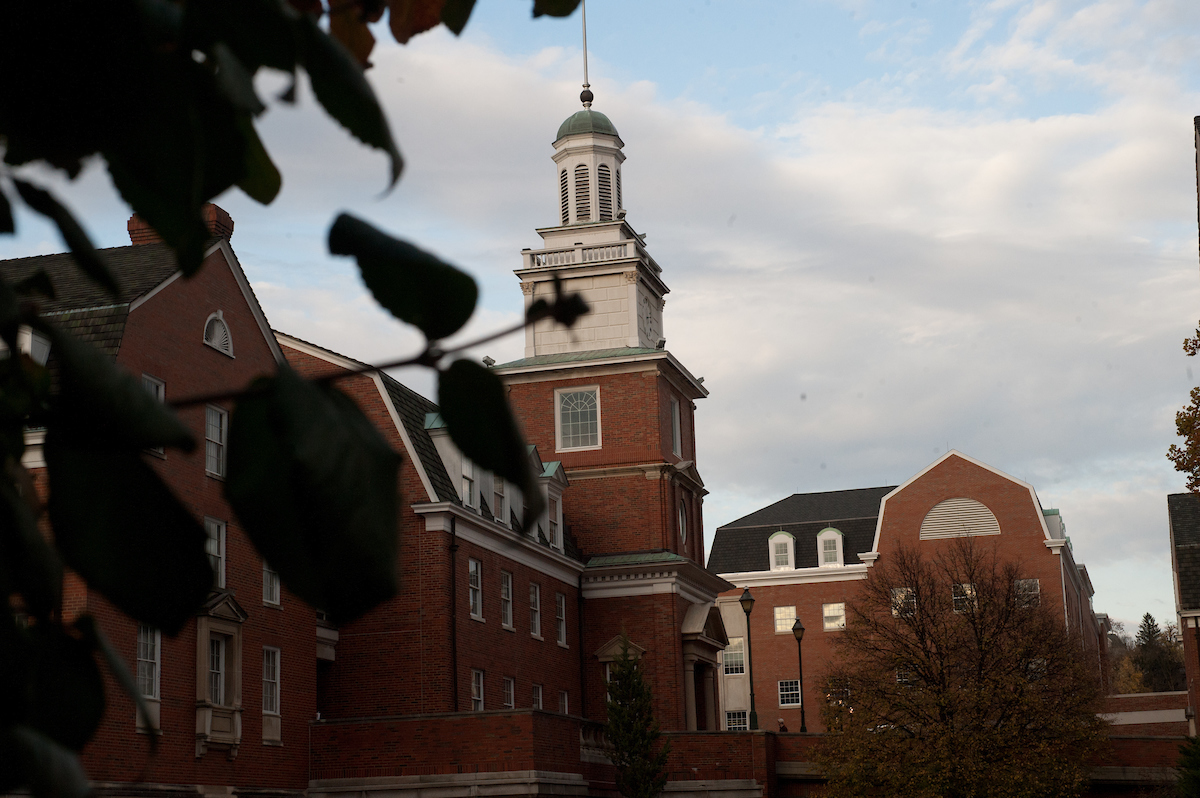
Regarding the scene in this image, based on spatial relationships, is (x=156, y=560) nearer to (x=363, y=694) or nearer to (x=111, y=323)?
(x=111, y=323)

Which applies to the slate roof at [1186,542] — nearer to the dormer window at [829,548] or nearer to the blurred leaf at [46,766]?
the dormer window at [829,548]

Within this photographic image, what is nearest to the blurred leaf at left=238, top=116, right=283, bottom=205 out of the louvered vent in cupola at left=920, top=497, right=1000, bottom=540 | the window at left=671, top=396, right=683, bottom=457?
the window at left=671, top=396, right=683, bottom=457

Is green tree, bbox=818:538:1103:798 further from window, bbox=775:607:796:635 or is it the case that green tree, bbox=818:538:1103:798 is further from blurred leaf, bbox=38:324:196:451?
blurred leaf, bbox=38:324:196:451

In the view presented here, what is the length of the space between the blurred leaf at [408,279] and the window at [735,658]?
6894 cm

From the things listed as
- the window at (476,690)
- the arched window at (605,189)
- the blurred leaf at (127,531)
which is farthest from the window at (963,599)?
the blurred leaf at (127,531)

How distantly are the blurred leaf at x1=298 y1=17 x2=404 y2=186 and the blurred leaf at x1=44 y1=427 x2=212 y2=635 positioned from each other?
1.07ft

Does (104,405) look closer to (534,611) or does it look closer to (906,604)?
(534,611)

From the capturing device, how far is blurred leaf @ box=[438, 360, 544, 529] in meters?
1.22

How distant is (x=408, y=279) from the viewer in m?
1.25

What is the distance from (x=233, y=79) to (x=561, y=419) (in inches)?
1760

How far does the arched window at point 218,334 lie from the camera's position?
28031mm

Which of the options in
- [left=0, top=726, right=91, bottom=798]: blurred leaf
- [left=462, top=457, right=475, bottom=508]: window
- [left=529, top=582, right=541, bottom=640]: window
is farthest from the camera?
[left=529, top=582, right=541, bottom=640]: window

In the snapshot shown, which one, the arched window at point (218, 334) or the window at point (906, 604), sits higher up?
the arched window at point (218, 334)

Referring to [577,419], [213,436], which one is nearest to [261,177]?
[213,436]
